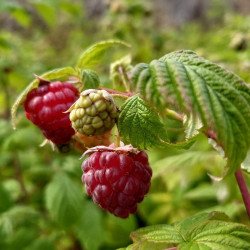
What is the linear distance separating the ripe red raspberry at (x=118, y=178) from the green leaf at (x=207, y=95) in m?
0.25

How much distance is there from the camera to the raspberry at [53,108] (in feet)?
3.45

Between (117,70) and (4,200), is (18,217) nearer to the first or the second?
(4,200)

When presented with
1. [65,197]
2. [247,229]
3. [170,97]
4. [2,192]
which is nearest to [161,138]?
[170,97]

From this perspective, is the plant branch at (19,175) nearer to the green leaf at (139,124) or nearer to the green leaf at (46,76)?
the green leaf at (46,76)

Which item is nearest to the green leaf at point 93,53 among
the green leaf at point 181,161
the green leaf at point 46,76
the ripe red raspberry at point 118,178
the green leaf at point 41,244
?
the green leaf at point 46,76

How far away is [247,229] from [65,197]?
1.50 meters

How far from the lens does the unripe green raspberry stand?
88 cm

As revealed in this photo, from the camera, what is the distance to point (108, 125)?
0.90 m

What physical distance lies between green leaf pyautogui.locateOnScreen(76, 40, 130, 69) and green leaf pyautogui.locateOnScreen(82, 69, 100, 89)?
12cm

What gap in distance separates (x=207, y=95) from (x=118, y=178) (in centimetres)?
35

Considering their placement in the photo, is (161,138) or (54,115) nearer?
(161,138)

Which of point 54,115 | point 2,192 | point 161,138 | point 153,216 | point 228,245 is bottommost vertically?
point 153,216

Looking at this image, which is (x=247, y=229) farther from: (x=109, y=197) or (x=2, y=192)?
(x=2, y=192)

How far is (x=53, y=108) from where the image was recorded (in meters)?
1.05
